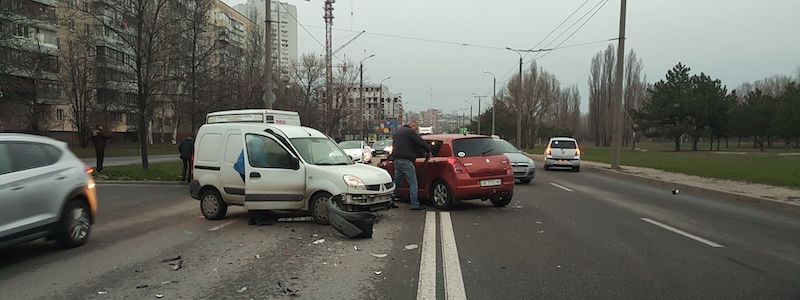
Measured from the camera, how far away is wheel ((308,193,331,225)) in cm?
912

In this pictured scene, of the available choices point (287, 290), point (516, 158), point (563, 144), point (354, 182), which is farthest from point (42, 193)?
point (563, 144)

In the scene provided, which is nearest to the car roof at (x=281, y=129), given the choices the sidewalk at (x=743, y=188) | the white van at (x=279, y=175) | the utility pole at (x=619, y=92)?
the white van at (x=279, y=175)

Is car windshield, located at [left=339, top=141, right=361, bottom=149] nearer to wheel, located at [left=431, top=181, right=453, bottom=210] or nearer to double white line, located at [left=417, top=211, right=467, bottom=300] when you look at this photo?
wheel, located at [left=431, top=181, right=453, bottom=210]

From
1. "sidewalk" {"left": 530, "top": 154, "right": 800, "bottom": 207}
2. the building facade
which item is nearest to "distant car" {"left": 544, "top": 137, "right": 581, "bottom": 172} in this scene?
"sidewalk" {"left": 530, "top": 154, "right": 800, "bottom": 207}

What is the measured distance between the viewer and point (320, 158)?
31.9 feet

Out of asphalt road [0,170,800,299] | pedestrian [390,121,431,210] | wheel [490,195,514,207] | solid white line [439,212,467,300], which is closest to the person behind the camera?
solid white line [439,212,467,300]

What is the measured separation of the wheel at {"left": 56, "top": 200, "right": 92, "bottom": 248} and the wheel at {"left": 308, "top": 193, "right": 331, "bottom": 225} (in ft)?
10.6

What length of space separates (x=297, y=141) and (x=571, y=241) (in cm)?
484

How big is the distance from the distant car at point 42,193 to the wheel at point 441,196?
614 centimetres

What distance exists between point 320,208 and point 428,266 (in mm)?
3378

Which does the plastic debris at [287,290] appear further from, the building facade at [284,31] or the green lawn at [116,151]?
the building facade at [284,31]

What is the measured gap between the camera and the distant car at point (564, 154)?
2569cm

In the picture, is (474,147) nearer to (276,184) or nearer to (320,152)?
(320,152)

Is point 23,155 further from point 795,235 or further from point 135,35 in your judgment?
point 135,35
